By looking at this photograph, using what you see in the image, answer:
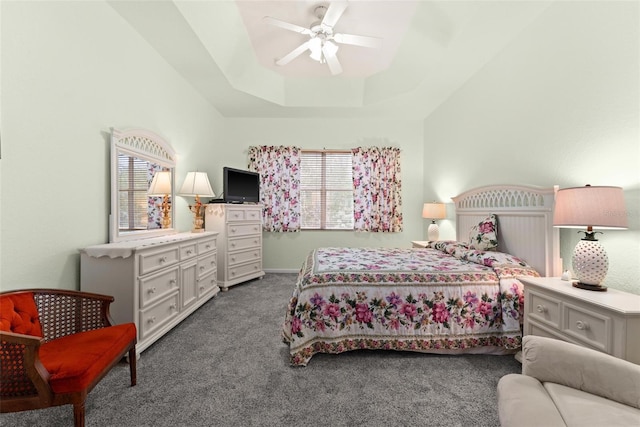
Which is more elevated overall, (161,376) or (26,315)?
(26,315)

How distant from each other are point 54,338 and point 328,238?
366 centimetres

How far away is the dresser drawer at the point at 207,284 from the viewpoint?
3.02 m

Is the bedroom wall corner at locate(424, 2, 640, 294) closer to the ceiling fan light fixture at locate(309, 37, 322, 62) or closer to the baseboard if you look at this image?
the ceiling fan light fixture at locate(309, 37, 322, 62)

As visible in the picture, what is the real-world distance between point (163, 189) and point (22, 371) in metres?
2.23

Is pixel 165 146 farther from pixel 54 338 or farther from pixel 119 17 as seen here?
pixel 54 338

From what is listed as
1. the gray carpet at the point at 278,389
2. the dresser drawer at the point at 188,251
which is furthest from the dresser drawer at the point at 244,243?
the gray carpet at the point at 278,389

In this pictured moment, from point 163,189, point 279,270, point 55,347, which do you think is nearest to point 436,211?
point 279,270

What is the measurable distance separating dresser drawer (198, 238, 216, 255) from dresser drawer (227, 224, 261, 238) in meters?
0.45

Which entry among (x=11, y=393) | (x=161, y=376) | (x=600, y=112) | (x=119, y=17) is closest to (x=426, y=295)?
(x=600, y=112)

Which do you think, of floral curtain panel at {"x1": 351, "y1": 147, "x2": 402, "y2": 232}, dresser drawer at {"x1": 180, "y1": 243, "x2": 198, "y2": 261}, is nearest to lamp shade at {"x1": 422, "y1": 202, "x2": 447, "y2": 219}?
floral curtain panel at {"x1": 351, "y1": 147, "x2": 402, "y2": 232}

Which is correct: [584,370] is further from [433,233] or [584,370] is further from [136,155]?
[136,155]

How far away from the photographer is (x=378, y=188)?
184 inches

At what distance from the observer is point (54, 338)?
5.02ft

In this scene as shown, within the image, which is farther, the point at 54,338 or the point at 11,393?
the point at 54,338
